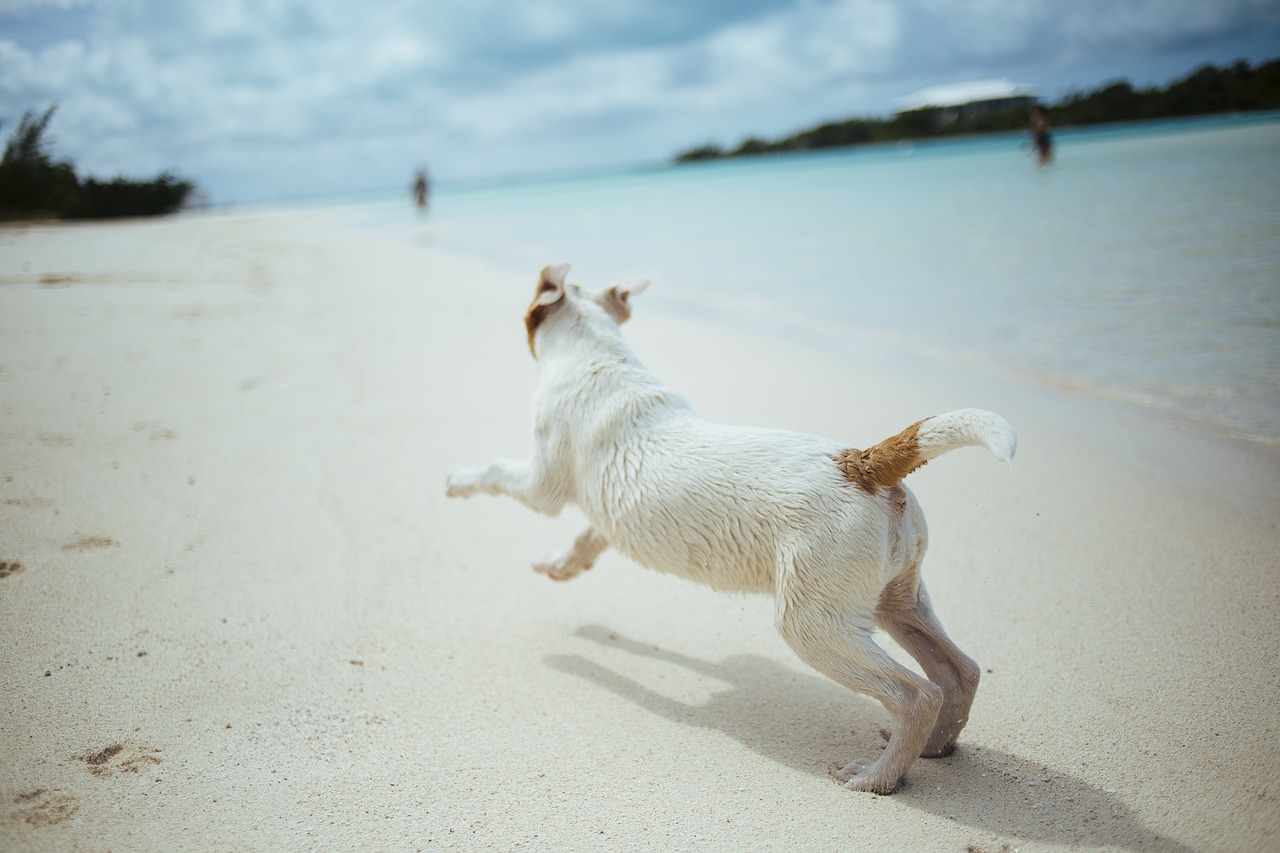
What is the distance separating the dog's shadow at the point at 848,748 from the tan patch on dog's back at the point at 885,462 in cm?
103

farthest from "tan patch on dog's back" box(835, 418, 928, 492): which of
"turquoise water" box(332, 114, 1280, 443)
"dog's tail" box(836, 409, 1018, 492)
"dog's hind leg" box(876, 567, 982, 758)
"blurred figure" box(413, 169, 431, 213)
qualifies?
"blurred figure" box(413, 169, 431, 213)

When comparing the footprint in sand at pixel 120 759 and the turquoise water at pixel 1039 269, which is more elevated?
the turquoise water at pixel 1039 269

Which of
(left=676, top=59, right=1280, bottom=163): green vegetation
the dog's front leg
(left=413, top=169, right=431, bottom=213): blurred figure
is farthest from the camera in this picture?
(left=413, top=169, right=431, bottom=213): blurred figure

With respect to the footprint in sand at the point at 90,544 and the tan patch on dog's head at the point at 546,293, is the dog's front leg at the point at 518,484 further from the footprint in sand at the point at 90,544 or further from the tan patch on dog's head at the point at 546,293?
the footprint in sand at the point at 90,544

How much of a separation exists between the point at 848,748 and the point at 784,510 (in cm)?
98

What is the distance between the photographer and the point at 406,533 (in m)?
4.11

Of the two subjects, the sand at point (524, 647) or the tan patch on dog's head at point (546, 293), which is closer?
the sand at point (524, 647)

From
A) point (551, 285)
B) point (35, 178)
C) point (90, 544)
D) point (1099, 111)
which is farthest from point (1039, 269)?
point (1099, 111)

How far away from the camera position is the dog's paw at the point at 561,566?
133 inches

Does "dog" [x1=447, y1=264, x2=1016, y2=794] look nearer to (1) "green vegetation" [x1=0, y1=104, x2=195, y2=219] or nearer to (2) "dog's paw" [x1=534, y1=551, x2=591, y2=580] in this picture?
(2) "dog's paw" [x1=534, y1=551, x2=591, y2=580]

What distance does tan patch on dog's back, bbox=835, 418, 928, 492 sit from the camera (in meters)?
2.30

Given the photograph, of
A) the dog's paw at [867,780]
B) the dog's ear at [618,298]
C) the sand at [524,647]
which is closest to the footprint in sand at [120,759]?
the sand at [524,647]

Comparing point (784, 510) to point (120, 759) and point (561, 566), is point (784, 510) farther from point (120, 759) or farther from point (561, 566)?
point (120, 759)

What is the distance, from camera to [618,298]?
12.0 feet
